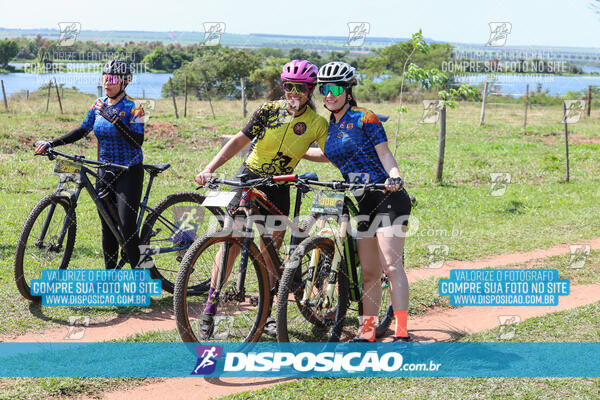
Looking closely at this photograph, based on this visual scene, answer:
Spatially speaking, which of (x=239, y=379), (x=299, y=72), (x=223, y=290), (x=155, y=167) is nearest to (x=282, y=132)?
(x=299, y=72)

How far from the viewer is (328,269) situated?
15.4ft

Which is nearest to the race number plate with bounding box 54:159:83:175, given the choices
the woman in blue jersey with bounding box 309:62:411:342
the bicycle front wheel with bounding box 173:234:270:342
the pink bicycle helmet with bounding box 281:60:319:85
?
the bicycle front wheel with bounding box 173:234:270:342

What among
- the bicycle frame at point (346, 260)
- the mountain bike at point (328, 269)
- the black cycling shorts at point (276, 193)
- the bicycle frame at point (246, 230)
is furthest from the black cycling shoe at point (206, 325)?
the black cycling shorts at point (276, 193)

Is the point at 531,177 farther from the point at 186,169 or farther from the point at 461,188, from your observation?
the point at 186,169

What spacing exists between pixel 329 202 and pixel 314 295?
81 centimetres

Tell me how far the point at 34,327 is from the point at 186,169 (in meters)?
7.94

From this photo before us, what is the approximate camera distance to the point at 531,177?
44.5ft

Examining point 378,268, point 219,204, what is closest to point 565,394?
point 378,268

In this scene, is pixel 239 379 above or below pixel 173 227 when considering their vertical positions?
below

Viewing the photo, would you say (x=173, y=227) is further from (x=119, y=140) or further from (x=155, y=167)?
(x=119, y=140)

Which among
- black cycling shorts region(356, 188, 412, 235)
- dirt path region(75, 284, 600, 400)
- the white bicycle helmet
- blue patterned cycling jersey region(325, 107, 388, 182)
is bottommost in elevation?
dirt path region(75, 284, 600, 400)

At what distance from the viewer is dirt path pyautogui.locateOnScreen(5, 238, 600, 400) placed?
4.07 metres

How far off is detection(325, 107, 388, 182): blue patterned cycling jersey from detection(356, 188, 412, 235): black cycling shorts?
0.48 feet

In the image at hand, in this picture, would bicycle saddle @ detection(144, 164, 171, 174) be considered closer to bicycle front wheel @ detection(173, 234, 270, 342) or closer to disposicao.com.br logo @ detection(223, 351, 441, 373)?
bicycle front wheel @ detection(173, 234, 270, 342)
